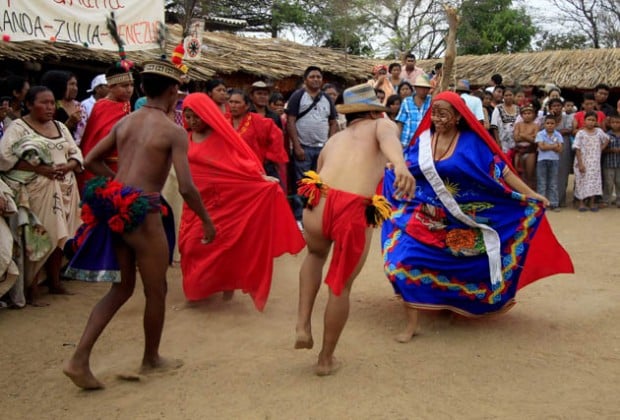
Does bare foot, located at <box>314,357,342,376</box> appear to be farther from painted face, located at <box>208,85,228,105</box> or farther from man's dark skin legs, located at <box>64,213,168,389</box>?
painted face, located at <box>208,85,228,105</box>

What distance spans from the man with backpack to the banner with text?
191 centimetres

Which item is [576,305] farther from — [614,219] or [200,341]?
[614,219]

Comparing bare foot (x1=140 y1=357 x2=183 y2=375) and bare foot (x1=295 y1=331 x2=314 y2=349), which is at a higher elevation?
bare foot (x1=295 y1=331 x2=314 y2=349)

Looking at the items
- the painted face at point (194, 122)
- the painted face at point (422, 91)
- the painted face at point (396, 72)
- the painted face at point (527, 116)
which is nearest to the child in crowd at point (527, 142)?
the painted face at point (527, 116)

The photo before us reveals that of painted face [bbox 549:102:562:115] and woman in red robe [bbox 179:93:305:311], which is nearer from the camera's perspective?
woman in red robe [bbox 179:93:305:311]

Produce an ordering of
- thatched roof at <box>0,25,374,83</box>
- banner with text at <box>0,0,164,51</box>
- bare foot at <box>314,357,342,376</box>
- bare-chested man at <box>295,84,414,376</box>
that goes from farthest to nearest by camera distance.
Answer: thatched roof at <box>0,25,374,83</box> → banner with text at <box>0,0,164,51</box> → bare foot at <box>314,357,342,376</box> → bare-chested man at <box>295,84,414,376</box>

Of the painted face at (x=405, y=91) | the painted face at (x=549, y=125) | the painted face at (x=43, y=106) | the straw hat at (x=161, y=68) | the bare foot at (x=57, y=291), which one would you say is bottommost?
the bare foot at (x=57, y=291)

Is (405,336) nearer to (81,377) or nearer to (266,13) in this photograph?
(81,377)

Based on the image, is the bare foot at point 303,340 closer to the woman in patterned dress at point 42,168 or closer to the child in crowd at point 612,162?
the woman in patterned dress at point 42,168

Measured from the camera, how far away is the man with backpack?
8602 millimetres

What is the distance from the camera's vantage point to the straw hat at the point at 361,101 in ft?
13.7

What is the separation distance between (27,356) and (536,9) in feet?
102

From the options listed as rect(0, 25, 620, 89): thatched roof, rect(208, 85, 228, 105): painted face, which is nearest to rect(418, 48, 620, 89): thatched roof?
rect(0, 25, 620, 89): thatched roof

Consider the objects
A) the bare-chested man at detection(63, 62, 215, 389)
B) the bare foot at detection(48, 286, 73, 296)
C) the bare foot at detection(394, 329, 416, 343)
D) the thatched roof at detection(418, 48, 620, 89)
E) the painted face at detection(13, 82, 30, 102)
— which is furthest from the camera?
the thatched roof at detection(418, 48, 620, 89)
